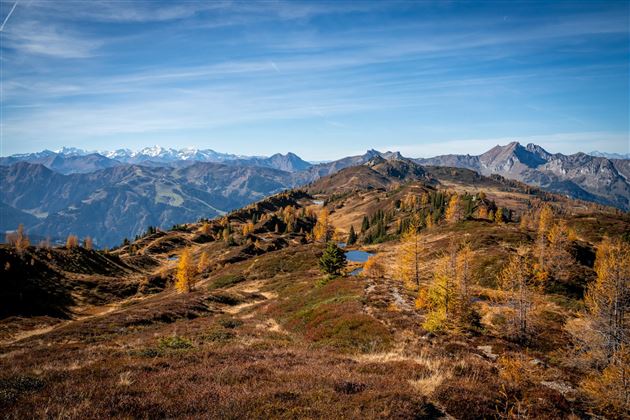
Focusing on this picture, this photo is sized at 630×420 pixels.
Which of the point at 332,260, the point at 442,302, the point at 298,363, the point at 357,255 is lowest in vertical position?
the point at 357,255

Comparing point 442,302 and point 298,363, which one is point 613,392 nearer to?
point 298,363

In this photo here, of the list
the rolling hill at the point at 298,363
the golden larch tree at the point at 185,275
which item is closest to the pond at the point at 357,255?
the golden larch tree at the point at 185,275

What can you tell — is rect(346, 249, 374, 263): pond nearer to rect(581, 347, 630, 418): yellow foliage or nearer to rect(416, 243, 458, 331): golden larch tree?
rect(416, 243, 458, 331): golden larch tree

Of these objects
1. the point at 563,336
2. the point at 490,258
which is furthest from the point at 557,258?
the point at 563,336

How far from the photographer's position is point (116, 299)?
91.2 metres

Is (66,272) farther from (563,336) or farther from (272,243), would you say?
(563,336)

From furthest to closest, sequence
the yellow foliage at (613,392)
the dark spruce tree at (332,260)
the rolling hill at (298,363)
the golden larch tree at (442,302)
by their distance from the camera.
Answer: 1. the dark spruce tree at (332,260)
2. the golden larch tree at (442,302)
3. the yellow foliage at (613,392)
4. the rolling hill at (298,363)

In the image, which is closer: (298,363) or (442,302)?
(298,363)

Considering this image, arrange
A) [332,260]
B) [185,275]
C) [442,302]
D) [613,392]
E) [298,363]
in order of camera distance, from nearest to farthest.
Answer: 1. [613,392]
2. [298,363]
3. [442,302]
4. [332,260]
5. [185,275]

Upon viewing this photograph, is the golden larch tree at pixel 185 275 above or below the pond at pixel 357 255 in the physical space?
above

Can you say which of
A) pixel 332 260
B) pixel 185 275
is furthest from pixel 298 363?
pixel 185 275

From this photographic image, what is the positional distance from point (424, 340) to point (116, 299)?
94.1 meters

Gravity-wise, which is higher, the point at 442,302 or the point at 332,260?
the point at 442,302

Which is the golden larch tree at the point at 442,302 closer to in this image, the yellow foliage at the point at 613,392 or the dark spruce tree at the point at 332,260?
the yellow foliage at the point at 613,392
